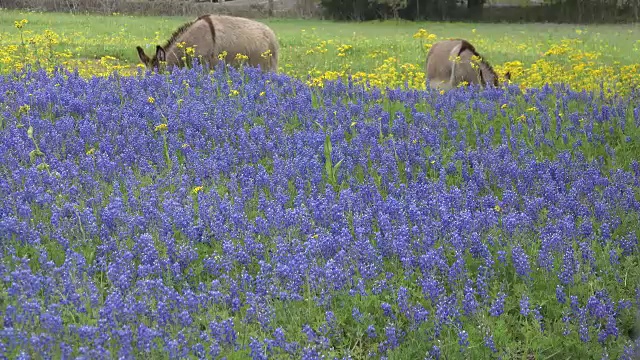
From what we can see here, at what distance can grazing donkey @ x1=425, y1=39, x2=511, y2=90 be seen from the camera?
13.6 m

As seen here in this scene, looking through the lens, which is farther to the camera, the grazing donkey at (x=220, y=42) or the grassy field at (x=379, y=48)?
the grassy field at (x=379, y=48)

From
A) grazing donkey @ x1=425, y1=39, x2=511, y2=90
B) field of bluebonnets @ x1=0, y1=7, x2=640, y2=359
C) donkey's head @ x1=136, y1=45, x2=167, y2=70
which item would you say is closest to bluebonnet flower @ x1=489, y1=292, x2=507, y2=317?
field of bluebonnets @ x1=0, y1=7, x2=640, y2=359

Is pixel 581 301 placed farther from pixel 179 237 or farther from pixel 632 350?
pixel 179 237

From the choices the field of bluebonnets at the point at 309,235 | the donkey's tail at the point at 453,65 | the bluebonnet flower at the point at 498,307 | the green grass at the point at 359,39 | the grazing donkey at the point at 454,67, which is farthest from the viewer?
the green grass at the point at 359,39

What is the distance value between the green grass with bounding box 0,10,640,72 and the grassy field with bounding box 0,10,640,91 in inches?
1.3

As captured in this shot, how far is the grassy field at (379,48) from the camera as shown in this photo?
565 inches

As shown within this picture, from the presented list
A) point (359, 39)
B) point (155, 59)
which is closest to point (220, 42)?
point (155, 59)

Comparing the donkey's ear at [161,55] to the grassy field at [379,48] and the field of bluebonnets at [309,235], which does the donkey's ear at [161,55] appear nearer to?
the grassy field at [379,48]

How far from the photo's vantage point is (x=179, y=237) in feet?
19.3

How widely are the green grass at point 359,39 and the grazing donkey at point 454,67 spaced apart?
629 cm

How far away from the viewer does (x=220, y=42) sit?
577 inches

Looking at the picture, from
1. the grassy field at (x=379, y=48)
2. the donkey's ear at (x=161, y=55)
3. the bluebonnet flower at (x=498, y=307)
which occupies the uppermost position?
the donkey's ear at (x=161, y=55)

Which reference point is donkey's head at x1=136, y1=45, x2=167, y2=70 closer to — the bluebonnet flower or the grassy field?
the grassy field

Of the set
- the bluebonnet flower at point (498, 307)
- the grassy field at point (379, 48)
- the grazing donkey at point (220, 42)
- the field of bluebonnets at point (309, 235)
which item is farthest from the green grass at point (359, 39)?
the bluebonnet flower at point (498, 307)
